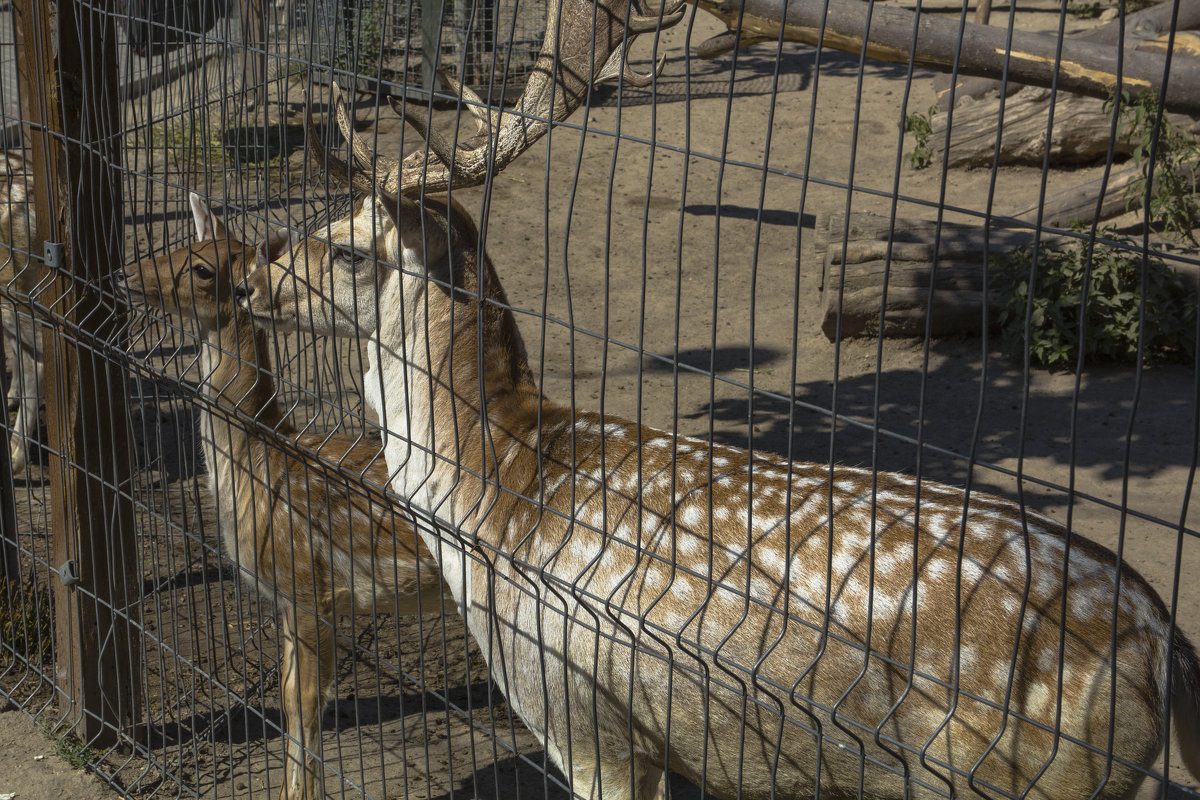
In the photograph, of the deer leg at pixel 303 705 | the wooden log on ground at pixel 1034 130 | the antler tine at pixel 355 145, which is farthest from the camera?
the wooden log on ground at pixel 1034 130

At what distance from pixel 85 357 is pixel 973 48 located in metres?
5.03

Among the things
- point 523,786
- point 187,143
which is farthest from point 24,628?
point 187,143

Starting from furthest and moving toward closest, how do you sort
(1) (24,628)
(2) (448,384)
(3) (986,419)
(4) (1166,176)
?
(4) (1166,176) → (3) (986,419) → (1) (24,628) → (2) (448,384)

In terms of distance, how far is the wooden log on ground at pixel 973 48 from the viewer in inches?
256

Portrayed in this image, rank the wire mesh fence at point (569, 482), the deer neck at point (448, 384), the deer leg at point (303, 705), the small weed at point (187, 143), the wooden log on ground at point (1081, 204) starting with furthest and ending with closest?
the wooden log on ground at point (1081, 204) → the deer leg at point (303, 705) → the deer neck at point (448, 384) → the small weed at point (187, 143) → the wire mesh fence at point (569, 482)

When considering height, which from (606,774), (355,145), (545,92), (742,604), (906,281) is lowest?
(606,774)

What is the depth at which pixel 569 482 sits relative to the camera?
10.0 ft

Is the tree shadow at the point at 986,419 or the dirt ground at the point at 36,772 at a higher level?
the tree shadow at the point at 986,419

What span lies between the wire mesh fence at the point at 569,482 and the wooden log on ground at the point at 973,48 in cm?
3

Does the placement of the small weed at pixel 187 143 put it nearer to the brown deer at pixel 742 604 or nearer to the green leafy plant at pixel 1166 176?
the brown deer at pixel 742 604

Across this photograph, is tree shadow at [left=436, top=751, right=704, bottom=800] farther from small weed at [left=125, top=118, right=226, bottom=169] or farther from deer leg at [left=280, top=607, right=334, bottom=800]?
small weed at [left=125, top=118, right=226, bottom=169]

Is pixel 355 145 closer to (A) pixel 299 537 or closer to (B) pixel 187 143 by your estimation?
(A) pixel 299 537

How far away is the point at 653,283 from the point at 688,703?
5.82 metres

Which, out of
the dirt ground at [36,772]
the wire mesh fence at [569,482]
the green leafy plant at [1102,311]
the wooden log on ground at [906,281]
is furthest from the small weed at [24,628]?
the green leafy plant at [1102,311]
